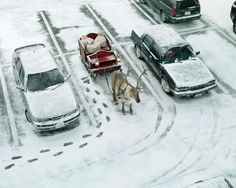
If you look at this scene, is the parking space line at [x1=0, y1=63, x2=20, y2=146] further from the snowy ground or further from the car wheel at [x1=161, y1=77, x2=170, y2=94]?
the car wheel at [x1=161, y1=77, x2=170, y2=94]

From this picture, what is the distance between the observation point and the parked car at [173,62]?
582 inches

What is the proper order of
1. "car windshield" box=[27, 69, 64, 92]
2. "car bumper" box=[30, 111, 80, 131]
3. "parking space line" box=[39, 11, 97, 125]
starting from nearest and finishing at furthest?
"car bumper" box=[30, 111, 80, 131]
"car windshield" box=[27, 69, 64, 92]
"parking space line" box=[39, 11, 97, 125]

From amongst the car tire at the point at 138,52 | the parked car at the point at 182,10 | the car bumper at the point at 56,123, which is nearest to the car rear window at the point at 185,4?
the parked car at the point at 182,10

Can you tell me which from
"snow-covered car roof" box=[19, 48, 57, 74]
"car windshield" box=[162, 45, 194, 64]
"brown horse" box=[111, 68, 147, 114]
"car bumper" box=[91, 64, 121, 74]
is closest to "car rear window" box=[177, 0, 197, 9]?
"car windshield" box=[162, 45, 194, 64]

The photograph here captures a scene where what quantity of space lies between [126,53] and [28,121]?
611 cm

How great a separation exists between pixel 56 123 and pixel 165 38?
6.07 meters

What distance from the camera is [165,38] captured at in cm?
1652

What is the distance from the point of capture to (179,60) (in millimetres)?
15984

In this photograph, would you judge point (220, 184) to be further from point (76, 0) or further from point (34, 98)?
point (76, 0)

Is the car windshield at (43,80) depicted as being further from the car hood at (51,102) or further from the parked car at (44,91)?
the car hood at (51,102)

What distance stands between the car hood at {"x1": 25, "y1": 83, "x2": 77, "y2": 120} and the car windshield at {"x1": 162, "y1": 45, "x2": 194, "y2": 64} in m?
4.23

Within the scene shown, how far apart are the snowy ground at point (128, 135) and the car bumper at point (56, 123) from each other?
0.47m

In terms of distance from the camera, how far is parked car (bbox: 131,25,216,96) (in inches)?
582

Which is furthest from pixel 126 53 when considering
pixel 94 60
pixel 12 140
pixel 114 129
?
pixel 12 140
